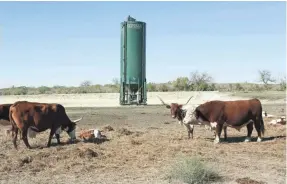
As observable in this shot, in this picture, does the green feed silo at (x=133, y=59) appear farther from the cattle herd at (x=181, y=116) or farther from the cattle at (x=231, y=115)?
the cattle at (x=231, y=115)

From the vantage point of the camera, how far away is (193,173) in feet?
34.0

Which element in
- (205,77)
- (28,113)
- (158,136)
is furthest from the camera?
(205,77)

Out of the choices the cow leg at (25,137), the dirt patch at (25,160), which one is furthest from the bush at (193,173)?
the cow leg at (25,137)

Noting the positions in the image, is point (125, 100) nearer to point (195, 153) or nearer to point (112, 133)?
point (112, 133)

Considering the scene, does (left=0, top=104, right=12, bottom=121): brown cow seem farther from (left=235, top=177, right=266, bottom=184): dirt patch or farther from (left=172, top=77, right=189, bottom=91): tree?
(left=172, top=77, right=189, bottom=91): tree

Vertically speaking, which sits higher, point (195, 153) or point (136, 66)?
point (136, 66)

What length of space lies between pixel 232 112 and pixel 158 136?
115 inches

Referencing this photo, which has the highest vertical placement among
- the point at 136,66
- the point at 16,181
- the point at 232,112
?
the point at 136,66

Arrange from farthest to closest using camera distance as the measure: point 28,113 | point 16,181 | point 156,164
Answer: point 28,113 < point 156,164 < point 16,181

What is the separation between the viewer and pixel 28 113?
15.9 metres

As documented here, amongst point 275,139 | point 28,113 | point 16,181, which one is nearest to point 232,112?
point 275,139

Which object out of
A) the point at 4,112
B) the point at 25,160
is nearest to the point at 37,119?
the point at 4,112

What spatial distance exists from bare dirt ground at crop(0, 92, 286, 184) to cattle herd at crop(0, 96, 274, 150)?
570mm

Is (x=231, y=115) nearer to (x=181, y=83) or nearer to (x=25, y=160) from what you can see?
(x=25, y=160)
